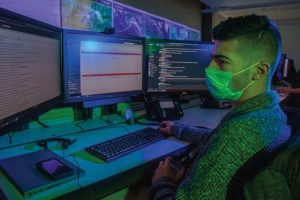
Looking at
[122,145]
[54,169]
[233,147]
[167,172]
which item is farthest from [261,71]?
[54,169]

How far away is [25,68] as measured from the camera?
3.09 ft

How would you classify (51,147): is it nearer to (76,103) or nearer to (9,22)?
(76,103)

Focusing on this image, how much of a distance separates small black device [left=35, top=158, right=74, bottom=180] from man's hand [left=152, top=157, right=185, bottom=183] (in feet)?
1.03

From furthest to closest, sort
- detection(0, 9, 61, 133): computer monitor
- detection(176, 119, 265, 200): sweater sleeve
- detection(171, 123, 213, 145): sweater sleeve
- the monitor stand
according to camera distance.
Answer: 1. the monitor stand
2. detection(171, 123, 213, 145): sweater sleeve
3. detection(0, 9, 61, 133): computer monitor
4. detection(176, 119, 265, 200): sweater sleeve

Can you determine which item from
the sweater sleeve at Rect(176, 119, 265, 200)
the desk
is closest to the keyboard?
the desk

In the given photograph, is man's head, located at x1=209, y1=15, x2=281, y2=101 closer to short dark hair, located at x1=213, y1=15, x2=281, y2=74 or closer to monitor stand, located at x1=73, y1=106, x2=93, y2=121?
short dark hair, located at x1=213, y1=15, x2=281, y2=74

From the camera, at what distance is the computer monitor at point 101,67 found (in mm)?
1368

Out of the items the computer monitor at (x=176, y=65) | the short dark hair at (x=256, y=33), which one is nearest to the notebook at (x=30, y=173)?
the short dark hair at (x=256, y=33)

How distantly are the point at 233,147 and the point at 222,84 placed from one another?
335 mm

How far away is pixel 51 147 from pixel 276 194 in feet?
2.98

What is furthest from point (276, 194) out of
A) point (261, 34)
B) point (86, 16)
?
point (86, 16)

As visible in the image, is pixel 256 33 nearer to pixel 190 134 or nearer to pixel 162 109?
pixel 190 134

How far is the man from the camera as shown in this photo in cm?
70

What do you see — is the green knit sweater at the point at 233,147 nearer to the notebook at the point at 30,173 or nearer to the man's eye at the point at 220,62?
the man's eye at the point at 220,62
